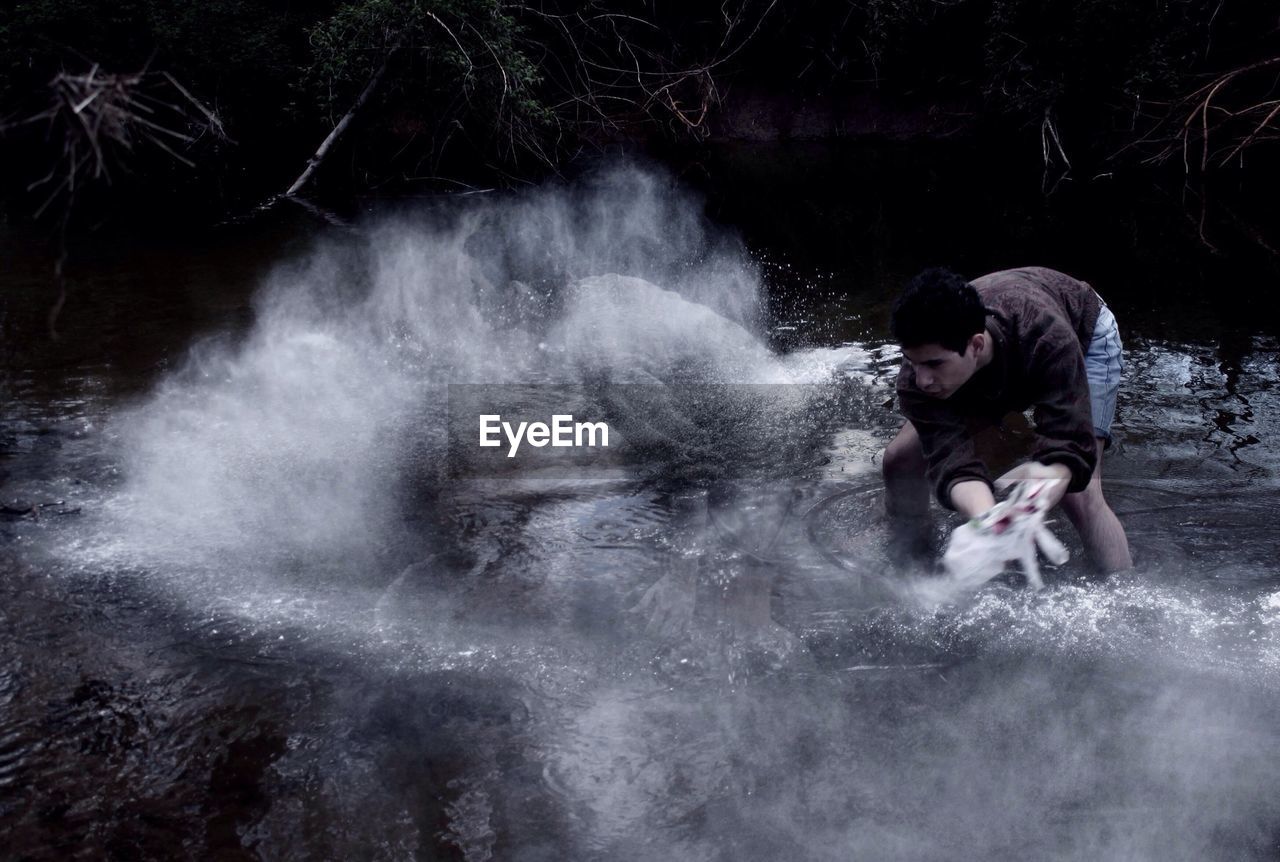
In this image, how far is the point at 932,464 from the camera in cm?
345

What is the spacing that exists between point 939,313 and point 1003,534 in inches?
27.7

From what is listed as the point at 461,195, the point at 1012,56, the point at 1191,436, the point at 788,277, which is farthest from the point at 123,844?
the point at 1012,56

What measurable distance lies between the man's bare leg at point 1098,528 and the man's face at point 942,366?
0.73 m

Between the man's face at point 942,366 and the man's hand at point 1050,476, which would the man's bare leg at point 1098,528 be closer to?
the man's hand at point 1050,476

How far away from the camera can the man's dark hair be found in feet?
10.0

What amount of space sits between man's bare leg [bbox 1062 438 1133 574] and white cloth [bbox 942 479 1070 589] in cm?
54

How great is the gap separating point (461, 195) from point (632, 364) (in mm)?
6051

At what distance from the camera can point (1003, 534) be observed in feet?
10.1

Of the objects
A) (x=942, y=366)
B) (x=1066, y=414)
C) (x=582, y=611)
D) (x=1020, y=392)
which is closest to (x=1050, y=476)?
(x=1066, y=414)

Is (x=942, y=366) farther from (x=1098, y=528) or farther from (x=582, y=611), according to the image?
(x=582, y=611)

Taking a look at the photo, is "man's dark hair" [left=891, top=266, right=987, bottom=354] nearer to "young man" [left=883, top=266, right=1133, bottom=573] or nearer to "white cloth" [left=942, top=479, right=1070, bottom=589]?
"young man" [left=883, top=266, right=1133, bottom=573]

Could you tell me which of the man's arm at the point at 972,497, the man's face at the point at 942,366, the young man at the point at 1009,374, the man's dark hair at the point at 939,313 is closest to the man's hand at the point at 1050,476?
the young man at the point at 1009,374

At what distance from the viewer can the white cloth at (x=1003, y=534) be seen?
305 centimetres

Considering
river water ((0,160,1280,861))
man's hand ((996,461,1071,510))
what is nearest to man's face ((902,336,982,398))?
man's hand ((996,461,1071,510))
